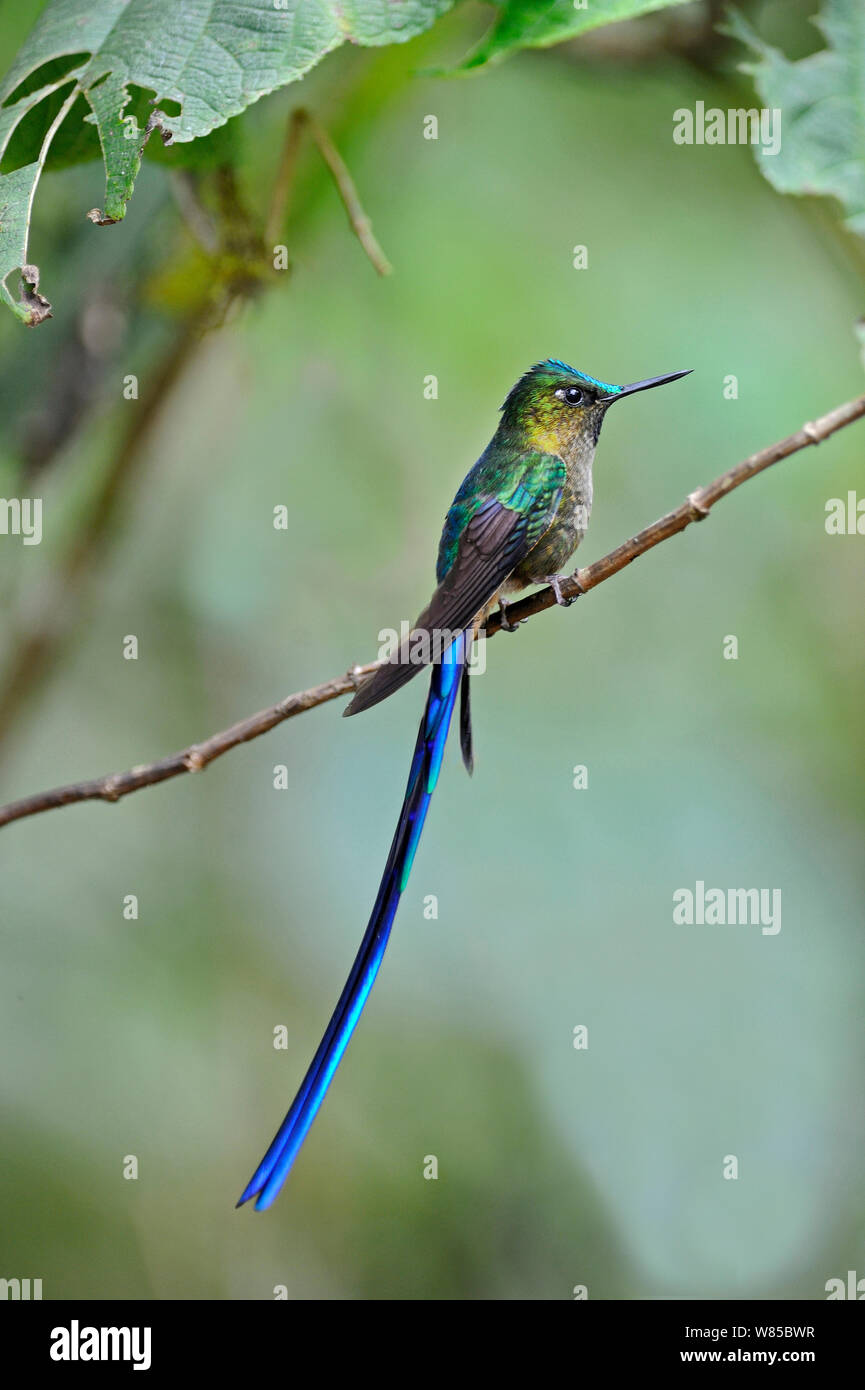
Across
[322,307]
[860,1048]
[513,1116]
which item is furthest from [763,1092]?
[322,307]

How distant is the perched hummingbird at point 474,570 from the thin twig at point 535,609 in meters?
0.06

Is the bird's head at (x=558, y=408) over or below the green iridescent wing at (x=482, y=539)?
over

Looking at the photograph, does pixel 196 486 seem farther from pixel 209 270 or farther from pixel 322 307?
pixel 209 270

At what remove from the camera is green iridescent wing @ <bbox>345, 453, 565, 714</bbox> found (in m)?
1.76

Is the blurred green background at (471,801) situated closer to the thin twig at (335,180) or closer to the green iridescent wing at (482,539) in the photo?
the thin twig at (335,180)

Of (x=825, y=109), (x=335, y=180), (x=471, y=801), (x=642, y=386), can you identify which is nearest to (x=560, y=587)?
(x=642, y=386)

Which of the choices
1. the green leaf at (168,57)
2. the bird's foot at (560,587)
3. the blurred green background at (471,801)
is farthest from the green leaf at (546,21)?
the blurred green background at (471,801)

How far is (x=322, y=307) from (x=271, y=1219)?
2.72m

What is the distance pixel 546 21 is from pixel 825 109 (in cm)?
63

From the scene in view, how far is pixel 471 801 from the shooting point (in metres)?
3.64

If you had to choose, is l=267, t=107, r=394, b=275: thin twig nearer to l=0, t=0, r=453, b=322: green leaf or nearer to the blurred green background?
l=0, t=0, r=453, b=322: green leaf

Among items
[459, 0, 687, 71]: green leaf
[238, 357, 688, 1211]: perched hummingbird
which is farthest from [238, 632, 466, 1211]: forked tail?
A: [459, 0, 687, 71]: green leaf

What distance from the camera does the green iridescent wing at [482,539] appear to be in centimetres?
176

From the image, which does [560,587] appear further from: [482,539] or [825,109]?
[825,109]
